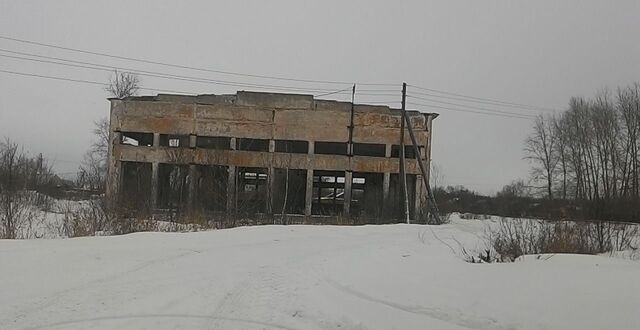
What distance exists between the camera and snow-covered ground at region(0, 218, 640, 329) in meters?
5.66

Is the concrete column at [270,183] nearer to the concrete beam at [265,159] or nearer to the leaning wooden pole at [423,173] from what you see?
the concrete beam at [265,159]

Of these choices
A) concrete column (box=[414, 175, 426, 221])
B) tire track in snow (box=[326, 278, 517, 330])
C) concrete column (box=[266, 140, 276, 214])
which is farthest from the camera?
concrete column (box=[414, 175, 426, 221])

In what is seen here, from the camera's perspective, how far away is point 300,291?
24.6ft

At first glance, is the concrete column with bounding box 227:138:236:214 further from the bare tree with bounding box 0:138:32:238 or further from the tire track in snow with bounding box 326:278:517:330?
the tire track in snow with bounding box 326:278:517:330

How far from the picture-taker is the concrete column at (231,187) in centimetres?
2417

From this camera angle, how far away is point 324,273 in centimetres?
895

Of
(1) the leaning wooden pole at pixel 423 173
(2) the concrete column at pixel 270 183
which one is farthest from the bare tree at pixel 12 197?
(1) the leaning wooden pole at pixel 423 173

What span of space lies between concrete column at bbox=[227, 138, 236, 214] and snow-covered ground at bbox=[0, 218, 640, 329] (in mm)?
13454

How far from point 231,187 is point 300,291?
20722 mm

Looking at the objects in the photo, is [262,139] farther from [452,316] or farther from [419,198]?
[452,316]

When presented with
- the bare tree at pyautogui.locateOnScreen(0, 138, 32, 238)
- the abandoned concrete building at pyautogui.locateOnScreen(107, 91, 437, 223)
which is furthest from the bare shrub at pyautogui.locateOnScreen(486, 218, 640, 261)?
the abandoned concrete building at pyautogui.locateOnScreen(107, 91, 437, 223)

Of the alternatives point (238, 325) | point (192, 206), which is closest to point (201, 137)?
point (192, 206)

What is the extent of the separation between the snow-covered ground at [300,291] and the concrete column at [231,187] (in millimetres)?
13454

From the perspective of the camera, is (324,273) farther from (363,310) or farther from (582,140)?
(582,140)
